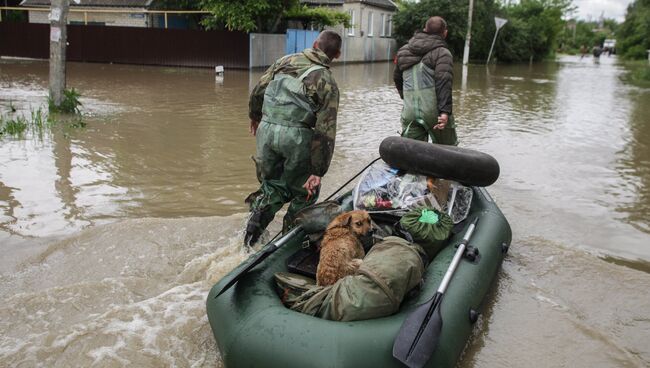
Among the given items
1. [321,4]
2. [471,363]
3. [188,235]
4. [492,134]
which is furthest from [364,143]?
[321,4]

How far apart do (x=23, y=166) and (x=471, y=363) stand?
5.75 meters

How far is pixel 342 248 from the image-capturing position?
3.29m

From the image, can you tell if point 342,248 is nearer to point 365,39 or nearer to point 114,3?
point 114,3

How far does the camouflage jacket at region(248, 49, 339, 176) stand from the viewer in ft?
13.7

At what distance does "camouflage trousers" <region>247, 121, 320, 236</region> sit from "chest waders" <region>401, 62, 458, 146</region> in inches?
64.3

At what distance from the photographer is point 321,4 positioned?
2909 centimetres

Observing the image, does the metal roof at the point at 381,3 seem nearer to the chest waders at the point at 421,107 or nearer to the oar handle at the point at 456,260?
the chest waders at the point at 421,107

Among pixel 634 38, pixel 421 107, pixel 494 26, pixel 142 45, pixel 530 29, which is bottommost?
pixel 421 107

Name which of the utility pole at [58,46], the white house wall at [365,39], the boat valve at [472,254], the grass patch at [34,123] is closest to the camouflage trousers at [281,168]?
the boat valve at [472,254]

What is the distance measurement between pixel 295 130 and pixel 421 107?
6.10 ft

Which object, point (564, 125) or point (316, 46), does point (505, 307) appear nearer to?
point (316, 46)

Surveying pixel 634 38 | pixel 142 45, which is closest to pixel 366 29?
pixel 142 45

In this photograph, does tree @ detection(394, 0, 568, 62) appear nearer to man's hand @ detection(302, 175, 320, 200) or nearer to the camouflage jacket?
the camouflage jacket

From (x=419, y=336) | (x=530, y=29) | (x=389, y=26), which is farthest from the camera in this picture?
(x=530, y=29)
